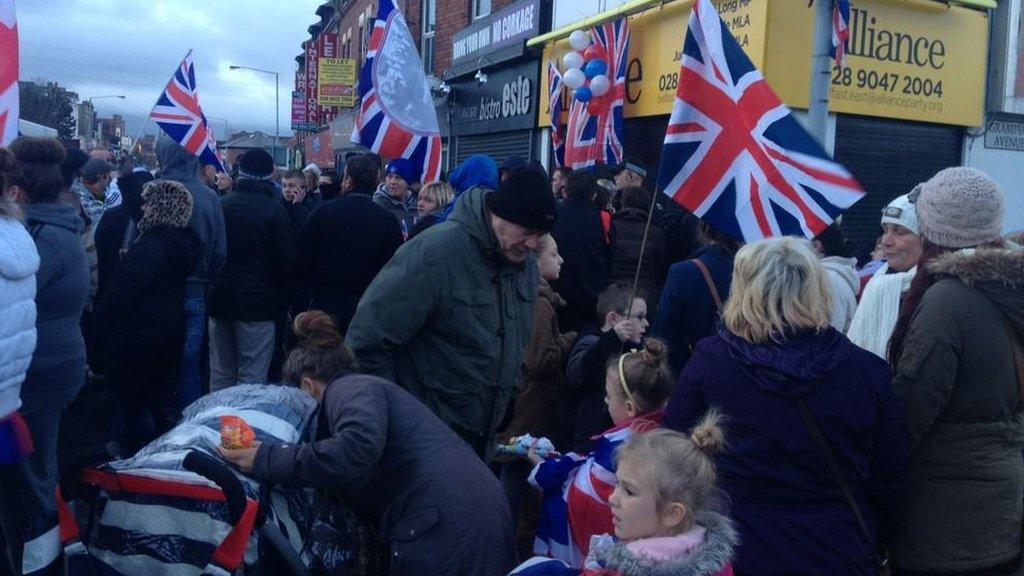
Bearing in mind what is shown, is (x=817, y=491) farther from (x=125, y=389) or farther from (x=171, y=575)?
(x=125, y=389)

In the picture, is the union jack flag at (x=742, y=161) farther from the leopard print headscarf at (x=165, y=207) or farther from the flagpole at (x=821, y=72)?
the leopard print headscarf at (x=165, y=207)

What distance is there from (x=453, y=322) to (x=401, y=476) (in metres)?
0.72

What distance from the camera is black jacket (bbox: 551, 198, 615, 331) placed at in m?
6.21

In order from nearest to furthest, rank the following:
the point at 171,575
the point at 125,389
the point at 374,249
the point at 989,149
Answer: the point at 171,575 < the point at 125,389 < the point at 374,249 < the point at 989,149

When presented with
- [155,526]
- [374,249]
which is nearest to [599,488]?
[155,526]

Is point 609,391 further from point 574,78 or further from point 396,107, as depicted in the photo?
point 574,78

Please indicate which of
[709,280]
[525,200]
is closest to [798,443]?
[525,200]

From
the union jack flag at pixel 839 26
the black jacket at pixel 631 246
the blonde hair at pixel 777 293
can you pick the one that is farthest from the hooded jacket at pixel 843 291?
the union jack flag at pixel 839 26

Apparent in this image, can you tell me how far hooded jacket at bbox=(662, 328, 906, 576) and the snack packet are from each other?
147 centimetres

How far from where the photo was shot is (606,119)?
10.7 meters

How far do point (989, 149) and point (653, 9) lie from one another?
12.9 feet

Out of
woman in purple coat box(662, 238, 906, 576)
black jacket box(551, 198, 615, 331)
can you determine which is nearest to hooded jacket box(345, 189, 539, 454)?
woman in purple coat box(662, 238, 906, 576)

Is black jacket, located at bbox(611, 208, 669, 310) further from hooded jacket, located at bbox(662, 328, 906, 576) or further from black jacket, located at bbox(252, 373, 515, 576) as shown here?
hooded jacket, located at bbox(662, 328, 906, 576)

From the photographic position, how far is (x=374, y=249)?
6246mm
